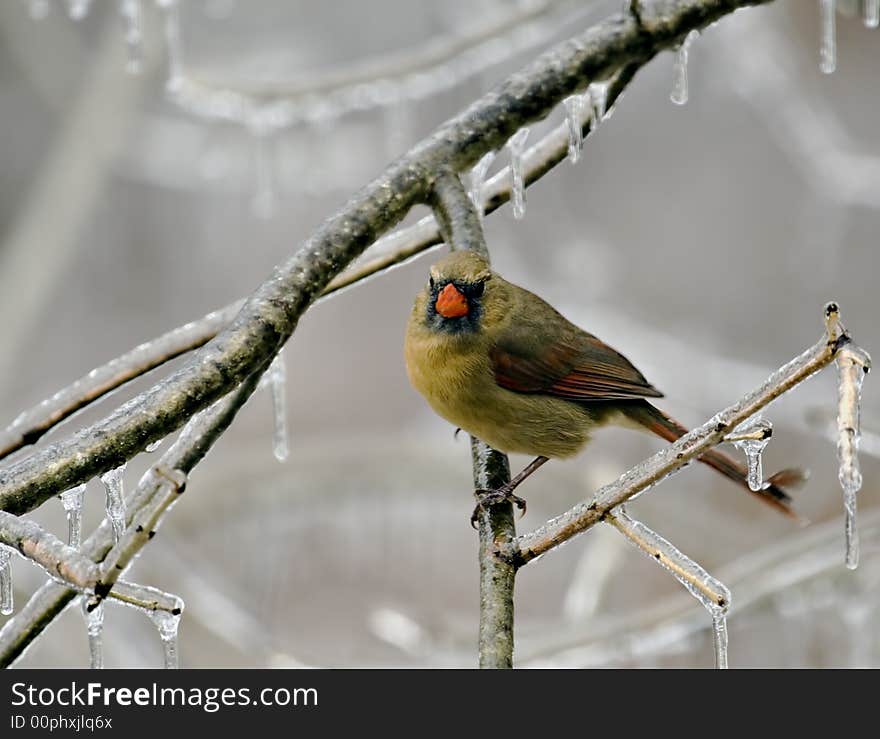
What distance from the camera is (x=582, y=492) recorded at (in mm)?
4898

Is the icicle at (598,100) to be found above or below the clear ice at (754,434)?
above

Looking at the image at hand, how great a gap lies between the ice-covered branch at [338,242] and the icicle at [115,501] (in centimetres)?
6

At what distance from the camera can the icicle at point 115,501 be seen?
1.66 m

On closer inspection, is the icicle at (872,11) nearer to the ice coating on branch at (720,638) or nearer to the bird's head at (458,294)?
the bird's head at (458,294)

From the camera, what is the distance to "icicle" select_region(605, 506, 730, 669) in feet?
5.20

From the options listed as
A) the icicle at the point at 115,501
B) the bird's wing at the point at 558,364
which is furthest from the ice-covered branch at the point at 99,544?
the bird's wing at the point at 558,364

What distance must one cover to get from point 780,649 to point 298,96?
2.48 metres

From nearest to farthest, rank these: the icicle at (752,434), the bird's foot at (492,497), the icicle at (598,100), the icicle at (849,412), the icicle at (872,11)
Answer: the icicle at (849,412) < the icicle at (752,434) < the bird's foot at (492,497) < the icicle at (598,100) < the icicle at (872,11)

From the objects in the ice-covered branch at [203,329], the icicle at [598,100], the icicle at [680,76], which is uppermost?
the icicle at [680,76]

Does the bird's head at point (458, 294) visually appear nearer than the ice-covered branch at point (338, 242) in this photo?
No

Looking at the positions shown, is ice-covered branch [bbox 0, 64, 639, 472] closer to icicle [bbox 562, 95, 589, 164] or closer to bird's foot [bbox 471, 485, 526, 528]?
icicle [bbox 562, 95, 589, 164]

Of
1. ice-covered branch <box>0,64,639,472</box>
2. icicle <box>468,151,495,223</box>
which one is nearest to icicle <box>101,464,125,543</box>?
ice-covered branch <box>0,64,639,472</box>

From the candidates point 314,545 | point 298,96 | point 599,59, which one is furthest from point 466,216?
point 314,545

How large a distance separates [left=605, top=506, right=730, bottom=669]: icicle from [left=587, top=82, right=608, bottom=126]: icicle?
1067mm
